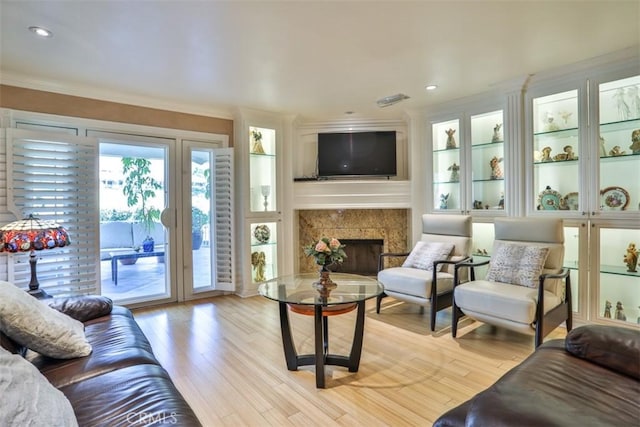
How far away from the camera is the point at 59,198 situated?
3287 millimetres

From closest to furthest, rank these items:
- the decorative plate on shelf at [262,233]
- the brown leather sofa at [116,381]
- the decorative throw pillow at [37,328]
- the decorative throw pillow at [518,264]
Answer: the brown leather sofa at [116,381] → the decorative throw pillow at [37,328] → the decorative throw pillow at [518,264] → the decorative plate on shelf at [262,233]

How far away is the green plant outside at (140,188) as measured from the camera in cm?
392

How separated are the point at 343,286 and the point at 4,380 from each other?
2.08 meters

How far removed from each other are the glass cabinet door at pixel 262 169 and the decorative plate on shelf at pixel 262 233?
23cm

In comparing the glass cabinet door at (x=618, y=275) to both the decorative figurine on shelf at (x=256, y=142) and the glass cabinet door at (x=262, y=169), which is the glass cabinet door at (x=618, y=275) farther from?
the decorative figurine on shelf at (x=256, y=142)

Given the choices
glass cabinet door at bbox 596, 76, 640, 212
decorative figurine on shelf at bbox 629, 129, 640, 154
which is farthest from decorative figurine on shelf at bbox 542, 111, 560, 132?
decorative figurine on shelf at bbox 629, 129, 640, 154

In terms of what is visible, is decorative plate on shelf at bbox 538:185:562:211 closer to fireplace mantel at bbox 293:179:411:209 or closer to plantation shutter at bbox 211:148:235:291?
fireplace mantel at bbox 293:179:411:209

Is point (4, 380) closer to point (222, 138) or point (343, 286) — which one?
point (343, 286)

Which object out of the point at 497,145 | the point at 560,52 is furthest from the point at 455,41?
the point at 497,145

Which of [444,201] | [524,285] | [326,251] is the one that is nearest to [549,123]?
[444,201]

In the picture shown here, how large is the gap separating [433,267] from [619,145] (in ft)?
6.40

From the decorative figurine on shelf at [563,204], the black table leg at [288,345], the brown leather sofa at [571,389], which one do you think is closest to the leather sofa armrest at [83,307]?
the black table leg at [288,345]

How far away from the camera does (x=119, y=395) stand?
4.50ft

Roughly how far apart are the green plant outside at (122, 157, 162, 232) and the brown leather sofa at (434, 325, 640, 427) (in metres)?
3.81
